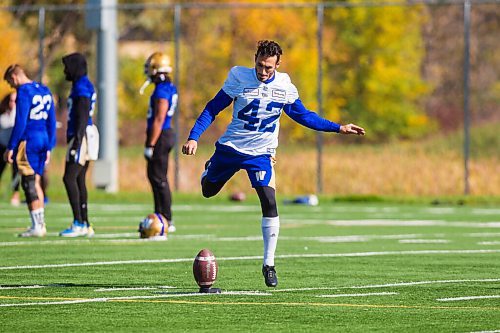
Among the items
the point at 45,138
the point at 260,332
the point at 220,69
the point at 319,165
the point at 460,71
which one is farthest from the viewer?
the point at 460,71

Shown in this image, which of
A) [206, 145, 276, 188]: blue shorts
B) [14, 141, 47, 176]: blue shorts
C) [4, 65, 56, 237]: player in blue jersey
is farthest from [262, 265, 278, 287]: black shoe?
[14, 141, 47, 176]: blue shorts

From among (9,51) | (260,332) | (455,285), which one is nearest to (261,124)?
(455,285)

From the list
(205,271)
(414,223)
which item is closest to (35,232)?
(414,223)

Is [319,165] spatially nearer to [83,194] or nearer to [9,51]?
[83,194]

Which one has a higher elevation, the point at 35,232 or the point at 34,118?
the point at 34,118

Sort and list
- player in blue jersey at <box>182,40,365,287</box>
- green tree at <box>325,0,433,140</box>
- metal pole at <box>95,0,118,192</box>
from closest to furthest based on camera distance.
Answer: player in blue jersey at <box>182,40,365,287</box>
metal pole at <box>95,0,118,192</box>
green tree at <box>325,0,433,140</box>

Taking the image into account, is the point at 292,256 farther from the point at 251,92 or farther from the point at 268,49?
the point at 268,49

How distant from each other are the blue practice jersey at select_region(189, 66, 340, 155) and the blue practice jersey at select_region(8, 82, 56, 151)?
222 inches

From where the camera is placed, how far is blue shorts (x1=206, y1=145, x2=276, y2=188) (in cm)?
1292

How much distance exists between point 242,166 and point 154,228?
5.31 m

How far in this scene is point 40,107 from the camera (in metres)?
18.4

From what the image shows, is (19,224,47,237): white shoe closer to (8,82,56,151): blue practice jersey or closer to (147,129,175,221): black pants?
(8,82,56,151): blue practice jersey

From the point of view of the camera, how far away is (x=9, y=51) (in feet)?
140

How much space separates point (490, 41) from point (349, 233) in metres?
48.6
